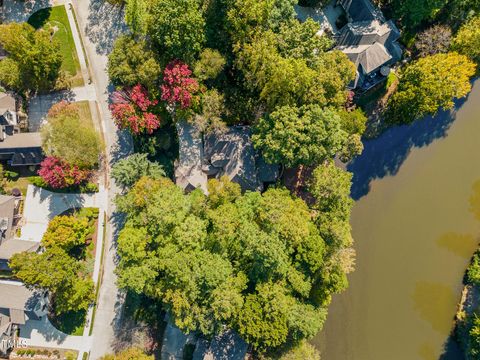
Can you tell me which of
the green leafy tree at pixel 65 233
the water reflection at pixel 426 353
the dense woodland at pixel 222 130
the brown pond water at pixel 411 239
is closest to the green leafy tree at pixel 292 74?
the dense woodland at pixel 222 130

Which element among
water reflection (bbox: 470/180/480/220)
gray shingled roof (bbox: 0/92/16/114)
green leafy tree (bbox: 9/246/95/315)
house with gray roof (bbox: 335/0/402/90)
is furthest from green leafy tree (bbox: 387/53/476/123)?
gray shingled roof (bbox: 0/92/16/114)

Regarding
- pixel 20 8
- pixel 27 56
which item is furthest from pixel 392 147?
pixel 20 8

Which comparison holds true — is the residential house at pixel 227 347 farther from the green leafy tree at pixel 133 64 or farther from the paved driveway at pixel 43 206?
the green leafy tree at pixel 133 64

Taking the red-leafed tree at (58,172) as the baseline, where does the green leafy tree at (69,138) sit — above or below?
above

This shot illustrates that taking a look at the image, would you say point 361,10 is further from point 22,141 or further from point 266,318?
point 22,141

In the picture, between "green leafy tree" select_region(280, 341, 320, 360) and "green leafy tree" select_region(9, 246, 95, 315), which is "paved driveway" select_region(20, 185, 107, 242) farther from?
"green leafy tree" select_region(280, 341, 320, 360)

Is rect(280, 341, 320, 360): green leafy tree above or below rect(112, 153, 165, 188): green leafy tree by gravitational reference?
below
